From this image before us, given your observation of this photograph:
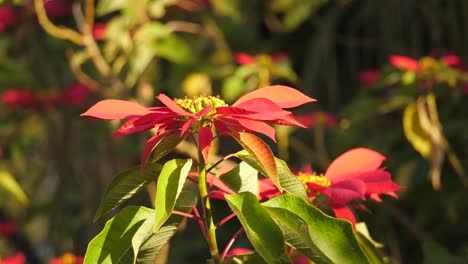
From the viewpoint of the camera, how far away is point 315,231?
841 millimetres

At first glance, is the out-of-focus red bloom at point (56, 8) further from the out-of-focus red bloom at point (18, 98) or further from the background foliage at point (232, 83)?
the out-of-focus red bloom at point (18, 98)

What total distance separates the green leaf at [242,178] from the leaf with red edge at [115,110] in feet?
0.44

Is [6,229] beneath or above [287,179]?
beneath

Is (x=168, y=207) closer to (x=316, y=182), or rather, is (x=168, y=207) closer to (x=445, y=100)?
(x=316, y=182)

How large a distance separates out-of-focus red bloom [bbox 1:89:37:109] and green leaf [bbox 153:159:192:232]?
6.20 ft

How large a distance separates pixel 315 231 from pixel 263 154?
8 centimetres

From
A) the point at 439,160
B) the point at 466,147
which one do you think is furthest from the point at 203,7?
Result: the point at 439,160

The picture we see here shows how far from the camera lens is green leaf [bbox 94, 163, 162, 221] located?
87 centimetres

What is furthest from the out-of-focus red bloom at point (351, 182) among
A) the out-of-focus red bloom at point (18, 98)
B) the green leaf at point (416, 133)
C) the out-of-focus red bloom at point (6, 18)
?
the out-of-focus red bloom at point (6, 18)

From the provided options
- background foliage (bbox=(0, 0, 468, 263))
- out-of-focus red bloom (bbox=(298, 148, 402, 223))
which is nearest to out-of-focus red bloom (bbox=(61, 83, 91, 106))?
background foliage (bbox=(0, 0, 468, 263))

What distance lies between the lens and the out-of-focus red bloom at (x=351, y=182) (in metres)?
0.98

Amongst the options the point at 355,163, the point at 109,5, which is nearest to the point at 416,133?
the point at 109,5

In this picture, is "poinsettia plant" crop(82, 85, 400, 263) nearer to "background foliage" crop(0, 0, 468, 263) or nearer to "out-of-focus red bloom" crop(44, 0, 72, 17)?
"background foliage" crop(0, 0, 468, 263)

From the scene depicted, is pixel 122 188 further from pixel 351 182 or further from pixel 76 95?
pixel 76 95
